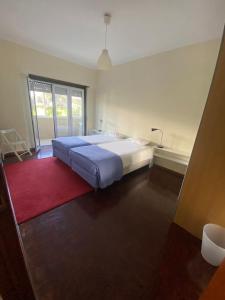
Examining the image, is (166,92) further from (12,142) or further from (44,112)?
(12,142)

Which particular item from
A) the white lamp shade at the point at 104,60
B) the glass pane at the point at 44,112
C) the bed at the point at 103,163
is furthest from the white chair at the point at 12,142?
the white lamp shade at the point at 104,60

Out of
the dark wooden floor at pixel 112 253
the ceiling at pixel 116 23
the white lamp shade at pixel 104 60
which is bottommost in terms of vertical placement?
the dark wooden floor at pixel 112 253

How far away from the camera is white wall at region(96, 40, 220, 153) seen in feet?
8.59

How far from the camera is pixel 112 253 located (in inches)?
53.5

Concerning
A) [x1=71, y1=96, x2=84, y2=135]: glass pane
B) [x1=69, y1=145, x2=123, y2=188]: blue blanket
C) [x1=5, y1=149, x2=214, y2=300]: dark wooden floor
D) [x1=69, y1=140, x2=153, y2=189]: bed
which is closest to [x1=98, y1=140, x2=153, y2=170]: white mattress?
[x1=69, y1=140, x2=153, y2=189]: bed

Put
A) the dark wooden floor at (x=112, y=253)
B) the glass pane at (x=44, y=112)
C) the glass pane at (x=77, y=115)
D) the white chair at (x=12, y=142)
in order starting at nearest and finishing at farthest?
1. the dark wooden floor at (x=112, y=253)
2. the white chair at (x=12, y=142)
3. the glass pane at (x=44, y=112)
4. the glass pane at (x=77, y=115)

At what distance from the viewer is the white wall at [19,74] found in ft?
10.4

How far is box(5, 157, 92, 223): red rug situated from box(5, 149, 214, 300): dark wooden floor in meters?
0.16

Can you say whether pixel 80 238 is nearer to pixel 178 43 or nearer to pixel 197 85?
pixel 197 85

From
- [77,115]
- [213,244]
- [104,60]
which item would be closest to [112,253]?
[213,244]

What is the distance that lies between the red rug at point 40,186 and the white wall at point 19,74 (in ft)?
3.94

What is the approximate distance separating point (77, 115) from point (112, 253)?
15.1 ft

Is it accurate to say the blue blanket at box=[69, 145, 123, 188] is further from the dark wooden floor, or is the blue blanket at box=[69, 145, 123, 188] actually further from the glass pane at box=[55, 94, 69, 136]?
the glass pane at box=[55, 94, 69, 136]

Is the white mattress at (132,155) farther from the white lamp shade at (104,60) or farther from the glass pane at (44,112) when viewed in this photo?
the glass pane at (44,112)
